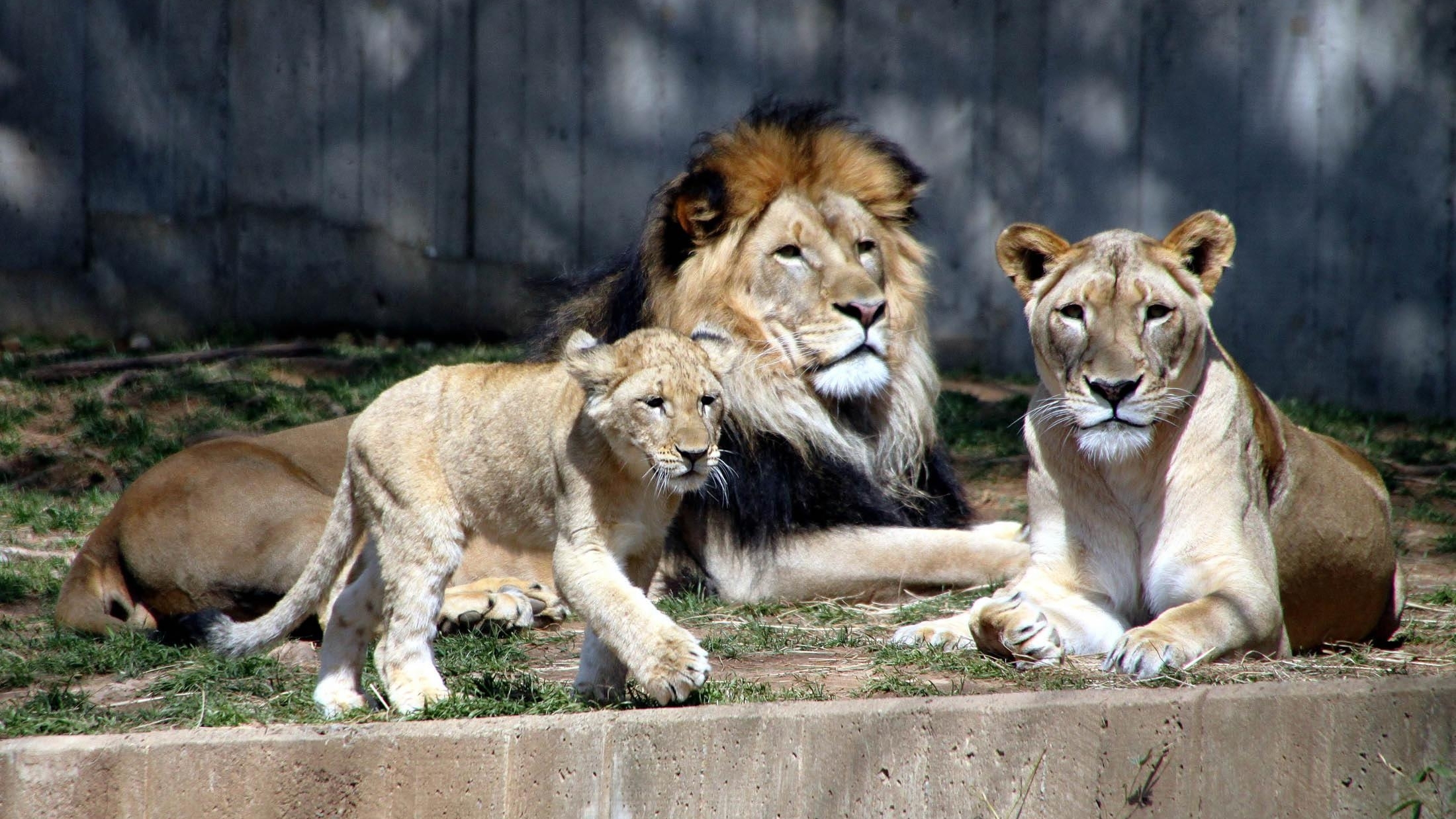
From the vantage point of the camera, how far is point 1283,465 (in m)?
3.76

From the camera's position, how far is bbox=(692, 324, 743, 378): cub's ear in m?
3.20

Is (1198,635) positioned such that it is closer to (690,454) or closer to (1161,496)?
(1161,496)

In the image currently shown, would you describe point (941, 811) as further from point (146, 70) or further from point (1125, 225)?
point (146, 70)

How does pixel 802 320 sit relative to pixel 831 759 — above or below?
above

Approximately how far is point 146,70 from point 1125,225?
16.1ft

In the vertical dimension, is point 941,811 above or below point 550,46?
below

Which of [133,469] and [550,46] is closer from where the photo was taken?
[133,469]

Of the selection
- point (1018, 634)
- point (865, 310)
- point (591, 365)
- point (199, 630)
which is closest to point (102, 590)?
point (199, 630)

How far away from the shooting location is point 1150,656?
315 cm

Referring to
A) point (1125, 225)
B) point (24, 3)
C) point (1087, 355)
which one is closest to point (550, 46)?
point (24, 3)

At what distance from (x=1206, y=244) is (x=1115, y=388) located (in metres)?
0.50

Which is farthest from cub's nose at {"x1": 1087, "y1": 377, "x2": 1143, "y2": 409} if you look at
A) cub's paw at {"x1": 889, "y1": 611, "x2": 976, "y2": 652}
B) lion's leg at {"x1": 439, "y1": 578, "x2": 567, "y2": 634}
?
lion's leg at {"x1": 439, "y1": 578, "x2": 567, "y2": 634}

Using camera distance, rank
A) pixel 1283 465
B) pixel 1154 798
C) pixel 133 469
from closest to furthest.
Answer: pixel 1154 798 → pixel 1283 465 → pixel 133 469

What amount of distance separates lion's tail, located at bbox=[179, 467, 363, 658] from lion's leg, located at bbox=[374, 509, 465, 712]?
0.29 m
